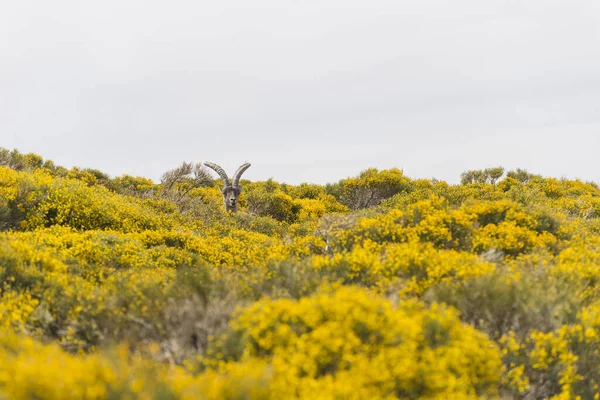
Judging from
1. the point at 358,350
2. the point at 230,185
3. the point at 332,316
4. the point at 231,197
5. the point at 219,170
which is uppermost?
the point at 219,170

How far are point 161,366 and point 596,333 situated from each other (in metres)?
5.46

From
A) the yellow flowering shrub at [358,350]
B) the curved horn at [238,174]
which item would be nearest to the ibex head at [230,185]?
the curved horn at [238,174]

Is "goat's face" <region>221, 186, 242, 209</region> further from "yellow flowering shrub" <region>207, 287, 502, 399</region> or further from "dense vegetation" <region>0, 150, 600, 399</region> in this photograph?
"yellow flowering shrub" <region>207, 287, 502, 399</region>

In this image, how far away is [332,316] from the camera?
4.44 meters

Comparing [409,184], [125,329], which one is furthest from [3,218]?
[409,184]

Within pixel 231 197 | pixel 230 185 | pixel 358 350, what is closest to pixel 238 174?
pixel 230 185

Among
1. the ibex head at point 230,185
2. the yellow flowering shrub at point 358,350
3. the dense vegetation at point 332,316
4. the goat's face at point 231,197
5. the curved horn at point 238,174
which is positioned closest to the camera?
the dense vegetation at point 332,316

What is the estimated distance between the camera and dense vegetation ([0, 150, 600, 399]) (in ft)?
12.3

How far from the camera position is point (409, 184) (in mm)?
26844

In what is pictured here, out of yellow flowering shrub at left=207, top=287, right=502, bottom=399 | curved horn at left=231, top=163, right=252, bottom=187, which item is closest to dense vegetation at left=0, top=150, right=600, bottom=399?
yellow flowering shrub at left=207, top=287, right=502, bottom=399

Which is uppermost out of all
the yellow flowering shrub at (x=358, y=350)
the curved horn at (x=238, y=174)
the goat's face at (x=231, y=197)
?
the curved horn at (x=238, y=174)

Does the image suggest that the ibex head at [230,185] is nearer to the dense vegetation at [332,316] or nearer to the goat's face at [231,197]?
the goat's face at [231,197]

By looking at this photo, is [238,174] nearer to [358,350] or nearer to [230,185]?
[230,185]

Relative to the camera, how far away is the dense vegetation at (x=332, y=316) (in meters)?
3.76
